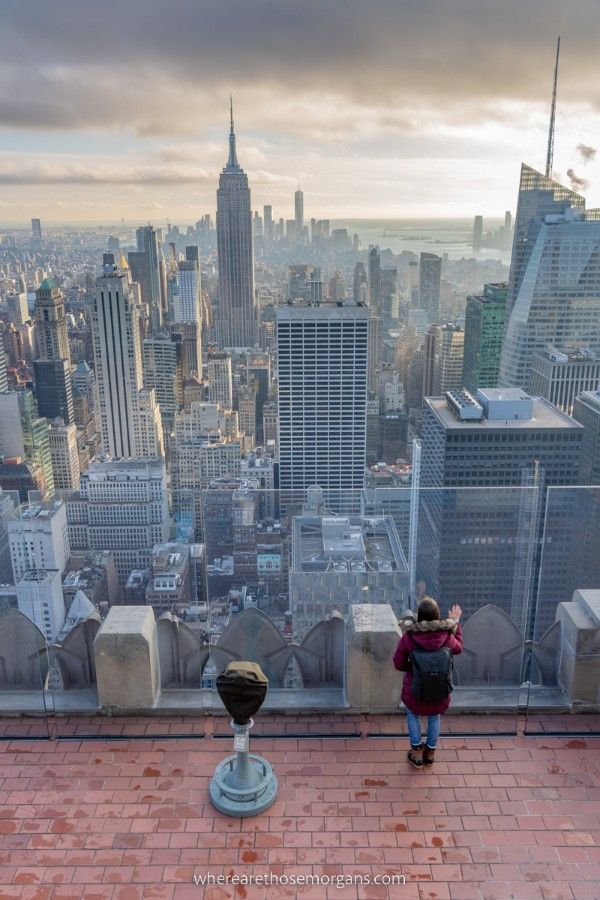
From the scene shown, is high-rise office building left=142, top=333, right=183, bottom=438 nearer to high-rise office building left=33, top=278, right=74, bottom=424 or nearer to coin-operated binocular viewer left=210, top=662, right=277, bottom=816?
high-rise office building left=33, top=278, right=74, bottom=424

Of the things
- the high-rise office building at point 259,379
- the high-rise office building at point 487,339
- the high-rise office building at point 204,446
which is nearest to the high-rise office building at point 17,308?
the high-rise office building at point 259,379

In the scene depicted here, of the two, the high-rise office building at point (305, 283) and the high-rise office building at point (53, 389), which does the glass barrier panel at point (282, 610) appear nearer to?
the high-rise office building at point (53, 389)

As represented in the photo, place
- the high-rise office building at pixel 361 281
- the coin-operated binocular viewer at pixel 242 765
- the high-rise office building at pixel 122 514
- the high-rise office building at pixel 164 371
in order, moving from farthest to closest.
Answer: the high-rise office building at pixel 361 281, the high-rise office building at pixel 164 371, the high-rise office building at pixel 122 514, the coin-operated binocular viewer at pixel 242 765

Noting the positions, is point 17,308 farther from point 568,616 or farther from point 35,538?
point 568,616

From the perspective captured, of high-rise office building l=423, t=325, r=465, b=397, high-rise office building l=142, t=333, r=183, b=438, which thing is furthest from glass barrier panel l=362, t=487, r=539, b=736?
high-rise office building l=142, t=333, r=183, b=438

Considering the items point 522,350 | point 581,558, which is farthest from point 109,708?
point 522,350
